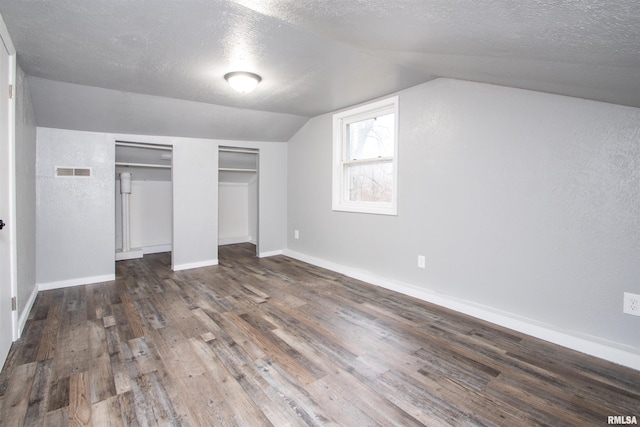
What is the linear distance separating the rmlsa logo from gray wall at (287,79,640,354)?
0.64 m

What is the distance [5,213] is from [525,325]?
12.0ft

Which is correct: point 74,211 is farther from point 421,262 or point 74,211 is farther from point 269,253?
point 421,262

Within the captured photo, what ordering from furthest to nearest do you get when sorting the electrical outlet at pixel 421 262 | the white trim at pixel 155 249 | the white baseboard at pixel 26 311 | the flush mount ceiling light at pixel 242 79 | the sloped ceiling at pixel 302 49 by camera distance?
the white trim at pixel 155 249 < the electrical outlet at pixel 421 262 < the flush mount ceiling light at pixel 242 79 < the white baseboard at pixel 26 311 < the sloped ceiling at pixel 302 49

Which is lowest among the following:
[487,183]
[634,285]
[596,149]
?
[634,285]

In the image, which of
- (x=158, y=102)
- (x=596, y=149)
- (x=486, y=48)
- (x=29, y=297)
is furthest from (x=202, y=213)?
(x=596, y=149)

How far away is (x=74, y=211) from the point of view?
3412 millimetres

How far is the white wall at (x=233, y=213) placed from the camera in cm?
583

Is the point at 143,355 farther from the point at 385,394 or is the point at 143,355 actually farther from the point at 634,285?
the point at 634,285

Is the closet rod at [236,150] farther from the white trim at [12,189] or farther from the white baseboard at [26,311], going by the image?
the white baseboard at [26,311]

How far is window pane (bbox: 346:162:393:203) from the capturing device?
3443mm

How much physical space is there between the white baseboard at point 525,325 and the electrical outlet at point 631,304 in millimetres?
229

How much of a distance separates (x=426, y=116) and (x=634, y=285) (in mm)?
1957

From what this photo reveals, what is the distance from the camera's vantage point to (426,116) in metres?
2.92

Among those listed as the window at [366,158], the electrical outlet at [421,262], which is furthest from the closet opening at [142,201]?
the electrical outlet at [421,262]
